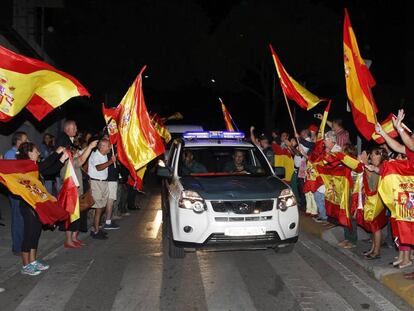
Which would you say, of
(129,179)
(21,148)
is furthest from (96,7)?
(21,148)

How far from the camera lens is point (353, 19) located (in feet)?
104

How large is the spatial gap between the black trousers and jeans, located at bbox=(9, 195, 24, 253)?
245mm

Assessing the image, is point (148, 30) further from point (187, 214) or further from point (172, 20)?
point (187, 214)

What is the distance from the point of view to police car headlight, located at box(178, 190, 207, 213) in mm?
7203

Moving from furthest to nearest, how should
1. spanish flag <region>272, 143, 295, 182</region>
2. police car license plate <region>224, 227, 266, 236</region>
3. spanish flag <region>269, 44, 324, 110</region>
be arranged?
spanish flag <region>272, 143, 295, 182</region> → spanish flag <region>269, 44, 324, 110</region> → police car license plate <region>224, 227, 266, 236</region>

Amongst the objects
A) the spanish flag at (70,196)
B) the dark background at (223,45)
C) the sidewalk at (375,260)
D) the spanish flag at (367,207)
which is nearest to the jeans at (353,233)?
the sidewalk at (375,260)

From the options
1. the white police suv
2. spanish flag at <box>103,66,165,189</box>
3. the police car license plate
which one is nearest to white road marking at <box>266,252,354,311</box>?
the white police suv

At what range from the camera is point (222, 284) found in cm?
649

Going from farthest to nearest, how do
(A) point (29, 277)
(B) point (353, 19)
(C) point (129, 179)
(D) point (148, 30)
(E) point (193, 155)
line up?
1. (D) point (148, 30)
2. (B) point (353, 19)
3. (C) point (129, 179)
4. (E) point (193, 155)
5. (A) point (29, 277)

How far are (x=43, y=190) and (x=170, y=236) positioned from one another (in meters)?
1.94

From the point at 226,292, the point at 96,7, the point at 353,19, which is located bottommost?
the point at 226,292

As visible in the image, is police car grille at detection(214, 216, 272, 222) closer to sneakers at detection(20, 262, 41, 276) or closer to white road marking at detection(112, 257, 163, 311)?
white road marking at detection(112, 257, 163, 311)

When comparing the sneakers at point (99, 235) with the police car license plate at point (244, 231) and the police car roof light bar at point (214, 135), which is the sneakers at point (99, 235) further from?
the police car license plate at point (244, 231)

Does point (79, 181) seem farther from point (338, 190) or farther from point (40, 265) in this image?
point (338, 190)
